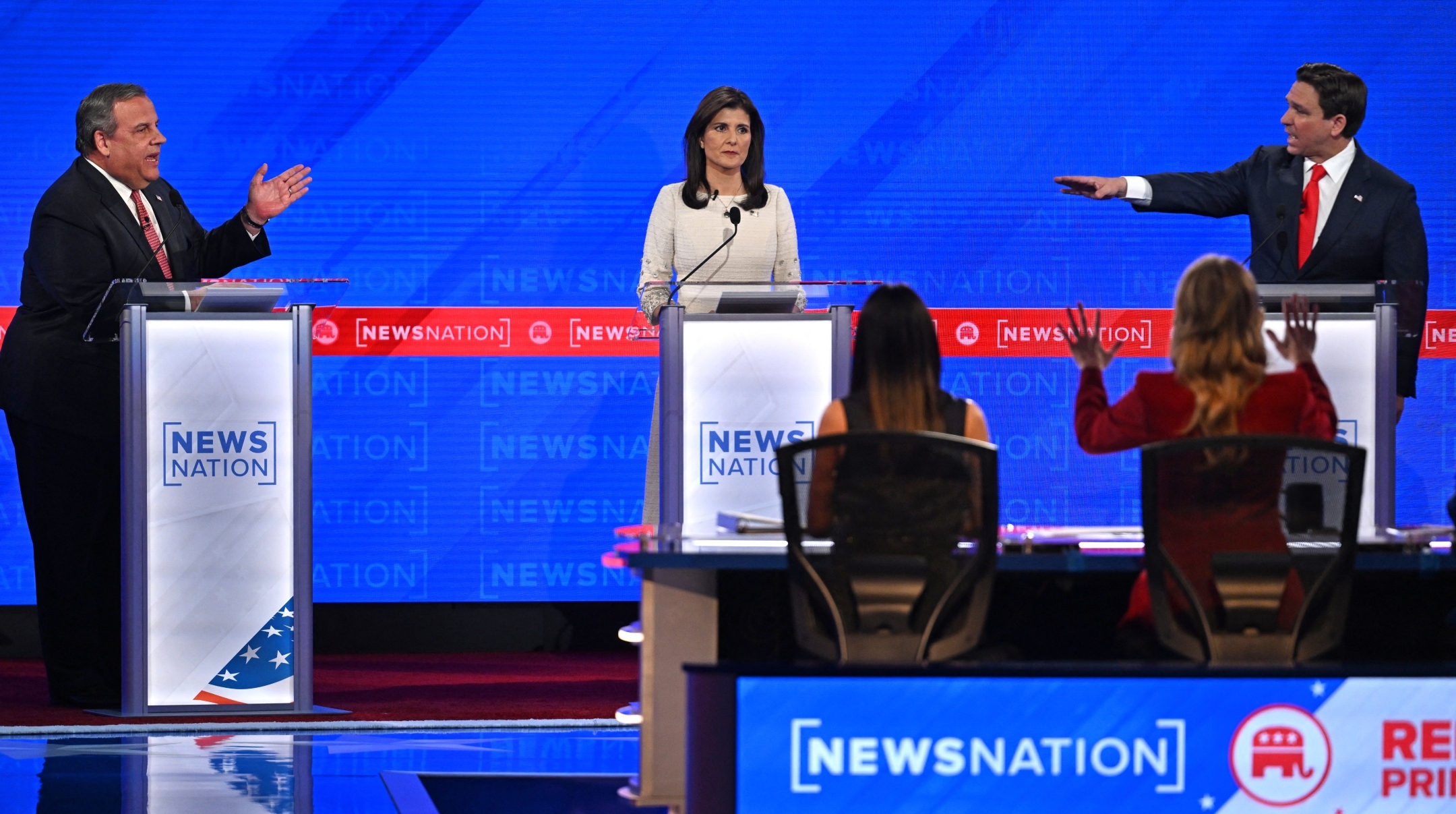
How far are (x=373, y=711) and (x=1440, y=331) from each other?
4.23 metres

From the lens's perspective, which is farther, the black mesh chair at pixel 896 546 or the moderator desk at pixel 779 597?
the moderator desk at pixel 779 597

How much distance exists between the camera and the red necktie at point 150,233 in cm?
506

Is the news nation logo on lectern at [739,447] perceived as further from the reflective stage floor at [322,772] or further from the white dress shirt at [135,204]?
the white dress shirt at [135,204]

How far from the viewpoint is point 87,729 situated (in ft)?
15.2

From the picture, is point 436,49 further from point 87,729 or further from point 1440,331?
point 1440,331

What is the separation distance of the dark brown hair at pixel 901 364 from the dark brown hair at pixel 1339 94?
238cm

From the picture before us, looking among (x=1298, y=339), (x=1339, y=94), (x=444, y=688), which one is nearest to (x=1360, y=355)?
(x=1339, y=94)

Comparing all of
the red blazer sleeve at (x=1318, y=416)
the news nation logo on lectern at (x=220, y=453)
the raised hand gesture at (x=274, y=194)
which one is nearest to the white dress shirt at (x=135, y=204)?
the raised hand gesture at (x=274, y=194)

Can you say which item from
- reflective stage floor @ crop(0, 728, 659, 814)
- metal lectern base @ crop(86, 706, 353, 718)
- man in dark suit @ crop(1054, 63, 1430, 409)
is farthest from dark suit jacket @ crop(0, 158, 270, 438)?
man in dark suit @ crop(1054, 63, 1430, 409)

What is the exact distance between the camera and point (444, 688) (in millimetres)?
5570

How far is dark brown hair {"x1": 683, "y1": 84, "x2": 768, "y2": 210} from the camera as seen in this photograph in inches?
181

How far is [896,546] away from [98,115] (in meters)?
3.33

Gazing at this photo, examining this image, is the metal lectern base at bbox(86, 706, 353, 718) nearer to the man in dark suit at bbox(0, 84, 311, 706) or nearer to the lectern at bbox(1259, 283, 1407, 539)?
the man in dark suit at bbox(0, 84, 311, 706)

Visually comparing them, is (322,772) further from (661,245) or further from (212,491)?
(661,245)
